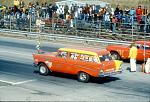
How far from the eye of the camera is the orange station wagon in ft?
76.3

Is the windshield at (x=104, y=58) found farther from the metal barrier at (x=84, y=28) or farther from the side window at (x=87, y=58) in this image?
the metal barrier at (x=84, y=28)

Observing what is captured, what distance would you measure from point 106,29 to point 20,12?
9536mm

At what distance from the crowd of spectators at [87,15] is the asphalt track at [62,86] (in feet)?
24.9

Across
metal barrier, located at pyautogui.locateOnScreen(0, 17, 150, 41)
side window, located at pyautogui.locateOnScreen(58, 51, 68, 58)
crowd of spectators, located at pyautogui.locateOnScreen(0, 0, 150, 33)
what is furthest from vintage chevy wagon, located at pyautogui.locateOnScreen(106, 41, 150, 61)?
side window, located at pyautogui.locateOnScreen(58, 51, 68, 58)

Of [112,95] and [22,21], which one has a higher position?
[22,21]

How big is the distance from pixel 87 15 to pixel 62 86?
1643cm

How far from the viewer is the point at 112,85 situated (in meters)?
23.2

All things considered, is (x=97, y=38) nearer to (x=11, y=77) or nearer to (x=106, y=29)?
(x=106, y=29)

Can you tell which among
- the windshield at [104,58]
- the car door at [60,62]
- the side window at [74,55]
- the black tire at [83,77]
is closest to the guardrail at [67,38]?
the windshield at [104,58]

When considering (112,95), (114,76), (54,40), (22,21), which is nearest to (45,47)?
(54,40)

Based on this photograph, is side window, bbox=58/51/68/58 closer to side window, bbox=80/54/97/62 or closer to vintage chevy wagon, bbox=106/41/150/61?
side window, bbox=80/54/97/62

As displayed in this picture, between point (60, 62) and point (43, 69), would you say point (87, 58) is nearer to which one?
point (60, 62)

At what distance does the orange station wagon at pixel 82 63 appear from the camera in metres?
23.2

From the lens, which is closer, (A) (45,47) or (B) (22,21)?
(A) (45,47)
